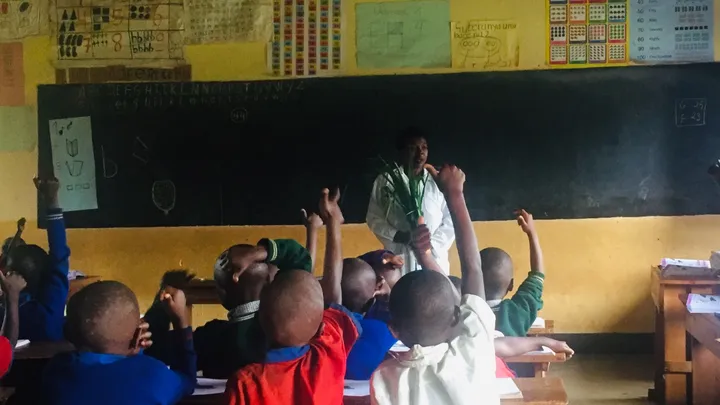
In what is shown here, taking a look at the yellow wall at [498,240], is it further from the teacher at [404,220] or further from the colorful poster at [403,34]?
the teacher at [404,220]

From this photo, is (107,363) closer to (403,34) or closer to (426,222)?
(426,222)

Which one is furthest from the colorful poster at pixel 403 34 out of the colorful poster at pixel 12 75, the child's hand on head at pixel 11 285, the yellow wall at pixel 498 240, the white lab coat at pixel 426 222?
the child's hand on head at pixel 11 285

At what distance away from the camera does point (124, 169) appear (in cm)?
471

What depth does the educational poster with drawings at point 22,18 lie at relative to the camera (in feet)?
15.6

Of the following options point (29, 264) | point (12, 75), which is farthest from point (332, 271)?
point (12, 75)

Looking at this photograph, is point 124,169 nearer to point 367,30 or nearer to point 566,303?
point 367,30

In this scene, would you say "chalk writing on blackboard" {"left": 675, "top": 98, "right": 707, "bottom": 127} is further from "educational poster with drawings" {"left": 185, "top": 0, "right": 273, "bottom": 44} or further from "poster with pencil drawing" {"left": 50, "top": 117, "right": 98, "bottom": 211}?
"poster with pencil drawing" {"left": 50, "top": 117, "right": 98, "bottom": 211}

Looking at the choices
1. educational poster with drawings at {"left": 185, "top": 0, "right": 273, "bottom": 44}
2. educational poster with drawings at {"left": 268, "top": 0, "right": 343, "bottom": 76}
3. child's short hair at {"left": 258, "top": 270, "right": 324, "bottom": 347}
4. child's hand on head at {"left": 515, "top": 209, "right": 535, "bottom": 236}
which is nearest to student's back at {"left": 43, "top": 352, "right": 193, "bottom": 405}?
child's short hair at {"left": 258, "top": 270, "right": 324, "bottom": 347}

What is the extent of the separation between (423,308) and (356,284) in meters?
0.69

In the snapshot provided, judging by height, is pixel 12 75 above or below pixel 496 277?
above

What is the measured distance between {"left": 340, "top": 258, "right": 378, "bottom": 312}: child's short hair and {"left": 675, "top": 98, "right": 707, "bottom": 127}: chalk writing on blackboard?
306 centimetres

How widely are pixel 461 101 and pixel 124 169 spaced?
2.36 metres

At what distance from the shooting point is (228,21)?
4.67 m

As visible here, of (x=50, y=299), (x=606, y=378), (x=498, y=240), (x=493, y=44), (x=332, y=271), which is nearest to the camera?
(x=332, y=271)
